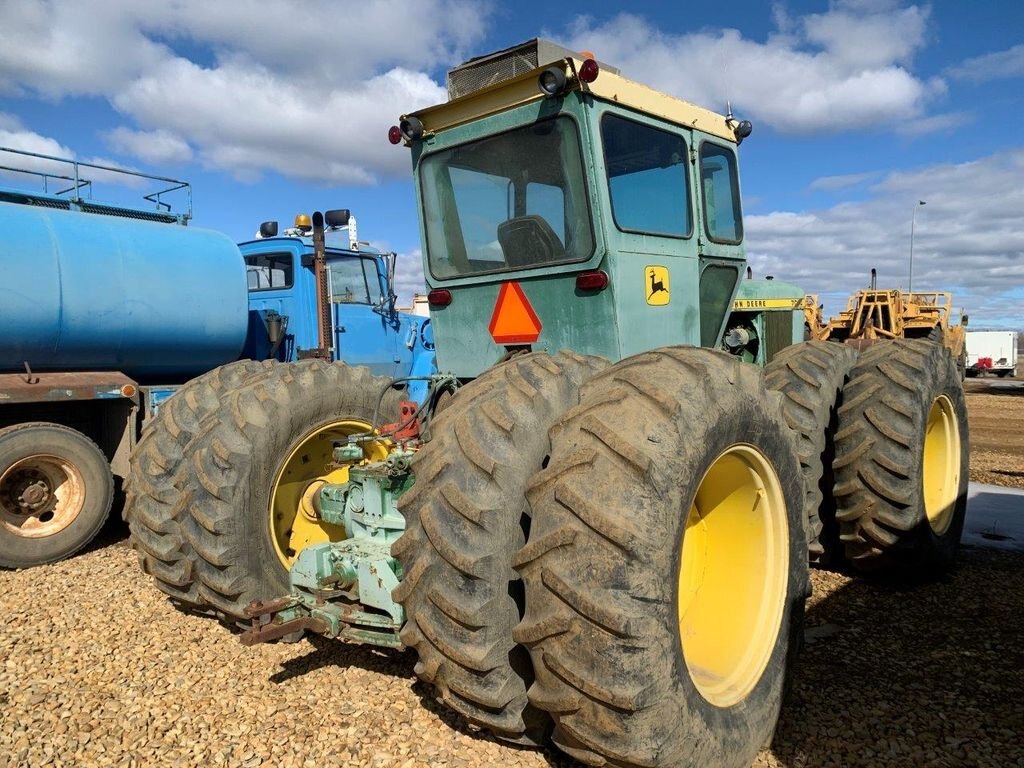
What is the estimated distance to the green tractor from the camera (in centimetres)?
213

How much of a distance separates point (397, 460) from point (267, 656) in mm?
1303

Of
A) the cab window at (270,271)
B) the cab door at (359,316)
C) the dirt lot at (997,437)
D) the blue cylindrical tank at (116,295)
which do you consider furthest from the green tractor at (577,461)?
the cab window at (270,271)

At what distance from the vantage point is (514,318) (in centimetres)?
380

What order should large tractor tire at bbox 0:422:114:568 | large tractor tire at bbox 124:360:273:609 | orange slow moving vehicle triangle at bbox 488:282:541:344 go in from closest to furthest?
1. large tractor tire at bbox 124:360:273:609
2. orange slow moving vehicle triangle at bbox 488:282:541:344
3. large tractor tire at bbox 0:422:114:568

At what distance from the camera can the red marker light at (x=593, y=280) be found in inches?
136

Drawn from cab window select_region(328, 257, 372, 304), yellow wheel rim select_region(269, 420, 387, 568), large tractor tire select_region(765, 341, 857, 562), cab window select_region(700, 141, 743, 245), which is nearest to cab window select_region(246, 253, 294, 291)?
cab window select_region(328, 257, 372, 304)

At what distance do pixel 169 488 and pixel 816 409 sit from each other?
352 centimetres

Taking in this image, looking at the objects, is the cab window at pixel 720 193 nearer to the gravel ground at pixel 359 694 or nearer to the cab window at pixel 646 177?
the cab window at pixel 646 177

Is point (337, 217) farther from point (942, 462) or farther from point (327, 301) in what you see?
point (942, 462)

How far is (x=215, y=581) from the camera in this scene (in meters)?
3.46

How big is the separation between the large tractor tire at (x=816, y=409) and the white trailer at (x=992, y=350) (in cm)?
3184

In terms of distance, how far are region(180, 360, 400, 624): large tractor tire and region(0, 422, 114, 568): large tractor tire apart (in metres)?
2.69

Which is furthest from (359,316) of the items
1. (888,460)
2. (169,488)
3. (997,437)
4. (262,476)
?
(997,437)

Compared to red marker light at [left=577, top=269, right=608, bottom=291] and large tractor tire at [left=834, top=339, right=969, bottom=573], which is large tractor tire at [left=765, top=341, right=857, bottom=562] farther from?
red marker light at [left=577, top=269, right=608, bottom=291]
